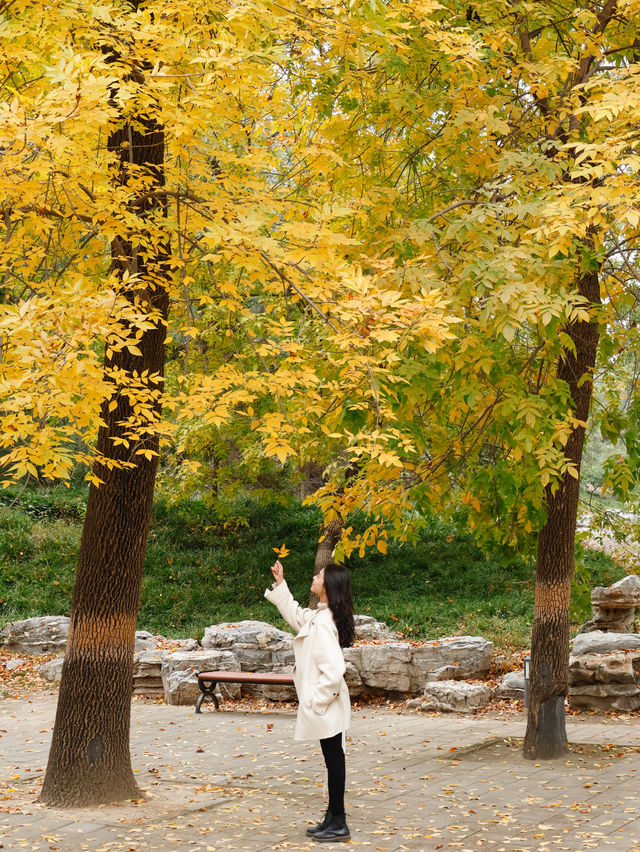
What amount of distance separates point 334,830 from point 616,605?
9768 mm

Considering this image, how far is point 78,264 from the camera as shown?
23.1 ft

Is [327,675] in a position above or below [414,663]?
above

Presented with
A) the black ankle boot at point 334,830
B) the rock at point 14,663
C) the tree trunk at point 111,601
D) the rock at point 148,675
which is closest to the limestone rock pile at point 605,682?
the rock at point 148,675

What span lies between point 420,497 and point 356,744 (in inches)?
135

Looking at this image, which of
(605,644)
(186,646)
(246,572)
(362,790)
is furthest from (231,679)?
(246,572)

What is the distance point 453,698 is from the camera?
1180 cm

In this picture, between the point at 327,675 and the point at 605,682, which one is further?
the point at 605,682

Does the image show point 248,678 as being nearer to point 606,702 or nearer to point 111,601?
point 606,702

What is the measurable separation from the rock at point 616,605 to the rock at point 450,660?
234cm

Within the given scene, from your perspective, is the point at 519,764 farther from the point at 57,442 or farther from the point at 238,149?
the point at 238,149

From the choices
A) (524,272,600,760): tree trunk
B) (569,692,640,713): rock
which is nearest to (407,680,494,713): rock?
(569,692,640,713): rock

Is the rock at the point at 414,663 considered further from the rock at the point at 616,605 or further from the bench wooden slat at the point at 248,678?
the rock at the point at 616,605

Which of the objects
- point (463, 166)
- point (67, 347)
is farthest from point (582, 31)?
point (67, 347)

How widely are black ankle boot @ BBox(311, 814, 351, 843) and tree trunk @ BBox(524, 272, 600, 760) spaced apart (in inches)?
124
